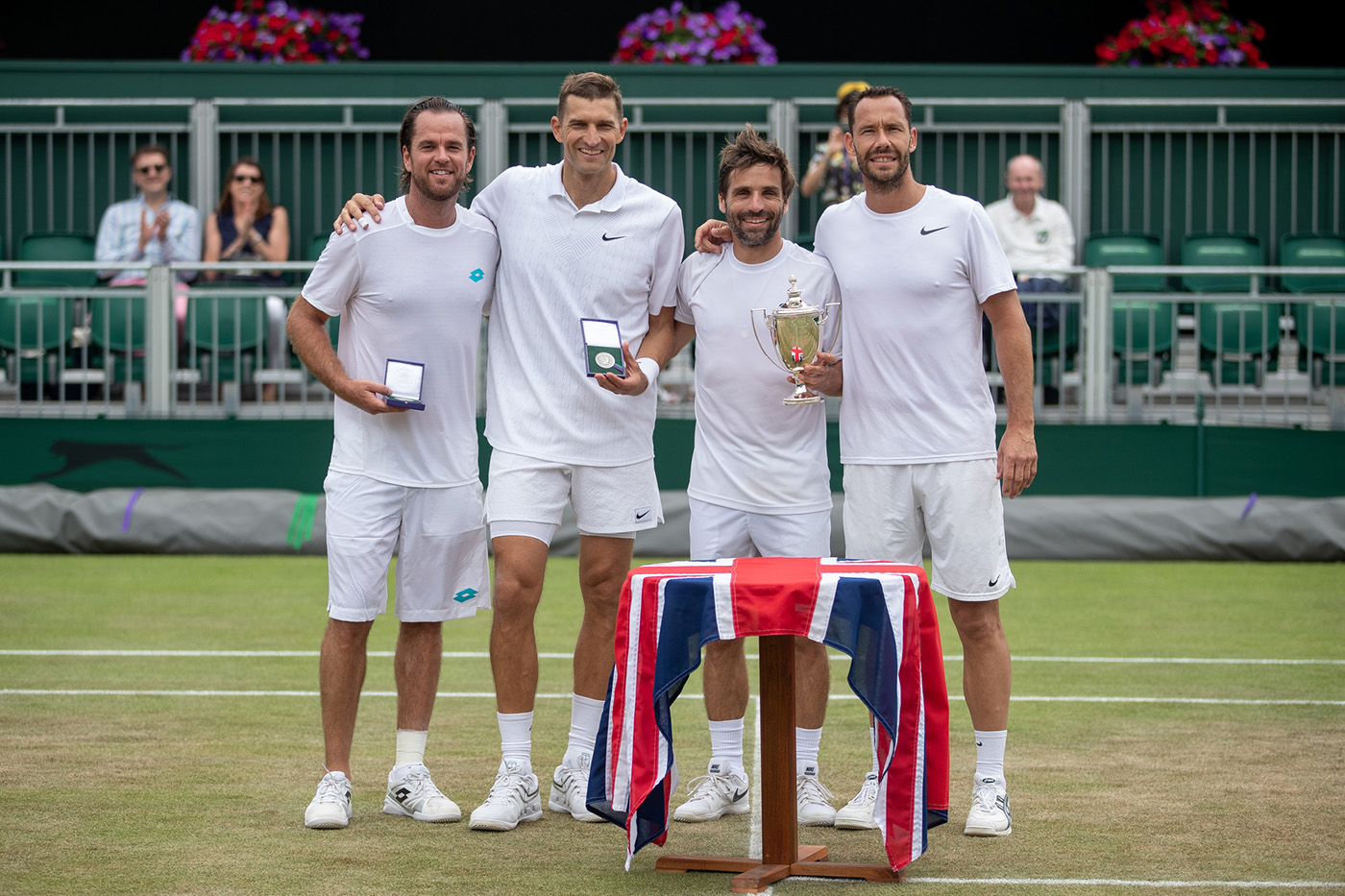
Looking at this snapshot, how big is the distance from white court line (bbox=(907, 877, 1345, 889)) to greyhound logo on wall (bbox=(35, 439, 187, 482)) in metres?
8.03

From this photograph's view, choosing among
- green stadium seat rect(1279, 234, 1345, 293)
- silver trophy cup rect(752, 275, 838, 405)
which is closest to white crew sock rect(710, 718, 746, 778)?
silver trophy cup rect(752, 275, 838, 405)

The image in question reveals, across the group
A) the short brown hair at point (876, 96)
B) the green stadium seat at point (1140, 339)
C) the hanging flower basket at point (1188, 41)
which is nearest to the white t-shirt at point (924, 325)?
the short brown hair at point (876, 96)

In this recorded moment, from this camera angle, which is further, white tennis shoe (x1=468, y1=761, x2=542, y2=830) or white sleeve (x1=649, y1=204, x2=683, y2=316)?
white sleeve (x1=649, y1=204, x2=683, y2=316)

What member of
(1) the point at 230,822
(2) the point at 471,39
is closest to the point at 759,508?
(1) the point at 230,822

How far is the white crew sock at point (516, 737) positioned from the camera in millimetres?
5070

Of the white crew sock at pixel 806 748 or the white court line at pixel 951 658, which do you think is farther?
the white court line at pixel 951 658

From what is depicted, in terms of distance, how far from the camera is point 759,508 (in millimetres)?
Result: 5172

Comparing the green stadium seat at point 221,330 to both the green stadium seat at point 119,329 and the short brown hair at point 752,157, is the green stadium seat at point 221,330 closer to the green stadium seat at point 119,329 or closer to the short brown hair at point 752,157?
the green stadium seat at point 119,329

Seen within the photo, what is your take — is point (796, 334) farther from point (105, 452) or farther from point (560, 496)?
point (105, 452)

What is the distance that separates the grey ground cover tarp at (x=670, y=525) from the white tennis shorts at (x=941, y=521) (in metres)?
5.51

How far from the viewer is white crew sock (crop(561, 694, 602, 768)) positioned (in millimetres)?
5258

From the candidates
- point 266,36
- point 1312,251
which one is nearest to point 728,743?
point 1312,251

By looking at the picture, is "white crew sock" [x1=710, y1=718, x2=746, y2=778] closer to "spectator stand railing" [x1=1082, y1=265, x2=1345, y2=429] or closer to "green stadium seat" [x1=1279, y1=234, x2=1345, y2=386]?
"spectator stand railing" [x1=1082, y1=265, x2=1345, y2=429]

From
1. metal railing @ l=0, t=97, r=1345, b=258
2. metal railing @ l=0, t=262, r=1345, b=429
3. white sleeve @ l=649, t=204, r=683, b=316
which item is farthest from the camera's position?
metal railing @ l=0, t=97, r=1345, b=258
